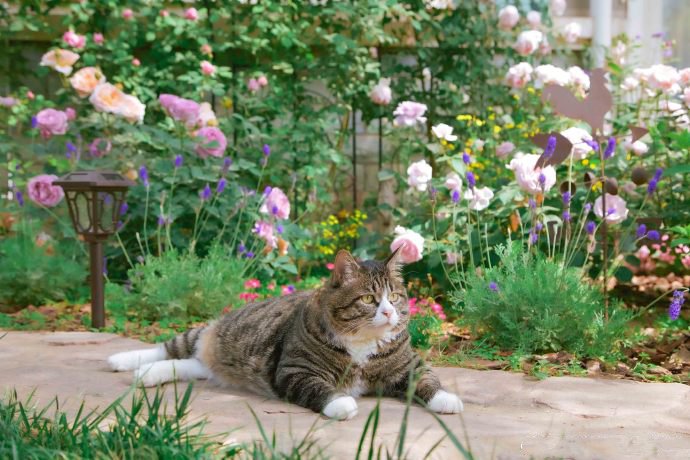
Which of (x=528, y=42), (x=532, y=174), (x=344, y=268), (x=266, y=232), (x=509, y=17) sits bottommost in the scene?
(x=266, y=232)

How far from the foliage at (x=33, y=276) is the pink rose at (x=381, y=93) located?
7.77ft

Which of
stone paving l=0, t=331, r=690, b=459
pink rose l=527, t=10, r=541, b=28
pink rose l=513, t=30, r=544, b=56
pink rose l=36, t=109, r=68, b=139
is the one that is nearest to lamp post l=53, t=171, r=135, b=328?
stone paving l=0, t=331, r=690, b=459

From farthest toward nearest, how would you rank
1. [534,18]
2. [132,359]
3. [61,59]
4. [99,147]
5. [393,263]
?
1. [534,18]
2. [61,59]
3. [99,147]
4. [132,359]
5. [393,263]

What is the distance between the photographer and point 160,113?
646cm

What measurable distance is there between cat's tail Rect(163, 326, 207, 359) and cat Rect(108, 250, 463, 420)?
0.18 meters

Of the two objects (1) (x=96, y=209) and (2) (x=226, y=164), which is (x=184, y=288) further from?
(2) (x=226, y=164)

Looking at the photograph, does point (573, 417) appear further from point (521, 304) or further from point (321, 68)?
point (321, 68)

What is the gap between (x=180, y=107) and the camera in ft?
17.4

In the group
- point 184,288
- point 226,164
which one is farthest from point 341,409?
point 226,164

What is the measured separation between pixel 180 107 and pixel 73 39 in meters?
1.17

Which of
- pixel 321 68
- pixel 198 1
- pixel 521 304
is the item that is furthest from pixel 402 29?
pixel 521 304

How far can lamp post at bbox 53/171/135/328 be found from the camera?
451 centimetres

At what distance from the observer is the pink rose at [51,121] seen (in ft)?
17.7

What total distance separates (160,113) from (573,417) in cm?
440
